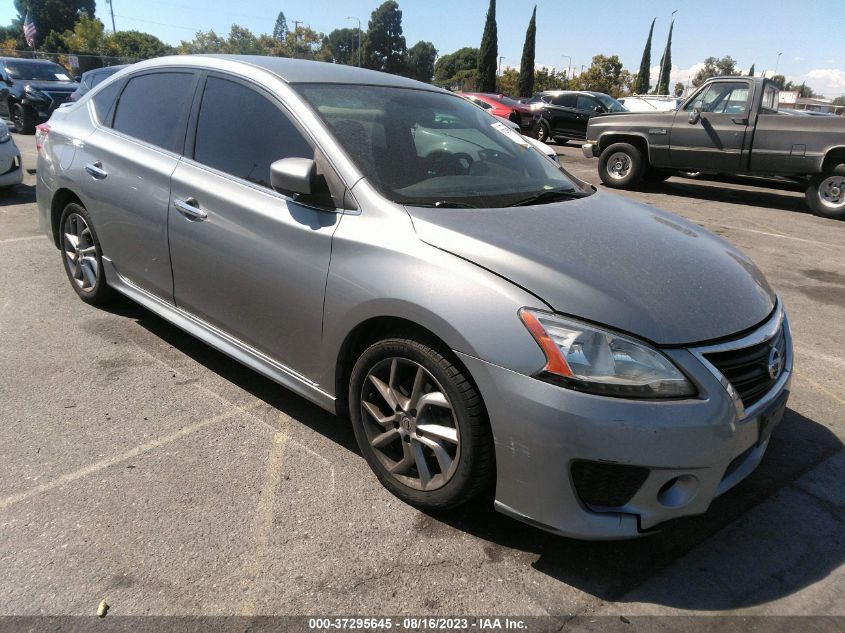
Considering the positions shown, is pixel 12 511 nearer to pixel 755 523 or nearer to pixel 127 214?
pixel 127 214

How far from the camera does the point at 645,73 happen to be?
63062 millimetres

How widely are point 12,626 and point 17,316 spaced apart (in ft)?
10.0

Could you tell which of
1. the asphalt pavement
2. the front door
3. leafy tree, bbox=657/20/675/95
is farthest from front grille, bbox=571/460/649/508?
leafy tree, bbox=657/20/675/95

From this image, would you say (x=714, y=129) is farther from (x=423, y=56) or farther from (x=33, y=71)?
(x=423, y=56)

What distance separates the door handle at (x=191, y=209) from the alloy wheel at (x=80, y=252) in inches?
48.7

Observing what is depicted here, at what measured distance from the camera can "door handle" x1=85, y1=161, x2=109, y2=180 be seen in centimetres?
401

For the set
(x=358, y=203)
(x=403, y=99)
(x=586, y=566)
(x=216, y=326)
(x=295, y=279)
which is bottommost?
(x=586, y=566)

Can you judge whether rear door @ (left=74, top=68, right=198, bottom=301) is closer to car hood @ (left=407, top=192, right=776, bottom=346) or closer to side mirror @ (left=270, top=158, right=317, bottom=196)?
side mirror @ (left=270, top=158, right=317, bottom=196)

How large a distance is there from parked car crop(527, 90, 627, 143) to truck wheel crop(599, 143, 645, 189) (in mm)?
7693

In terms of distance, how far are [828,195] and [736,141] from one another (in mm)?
1563

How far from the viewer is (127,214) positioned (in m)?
3.80

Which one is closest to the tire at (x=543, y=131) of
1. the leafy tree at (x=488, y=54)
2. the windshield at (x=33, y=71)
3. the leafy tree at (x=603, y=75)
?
the windshield at (x=33, y=71)

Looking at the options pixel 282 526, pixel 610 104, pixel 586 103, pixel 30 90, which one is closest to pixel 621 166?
pixel 610 104

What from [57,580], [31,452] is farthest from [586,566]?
[31,452]
